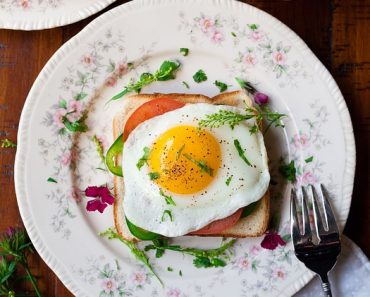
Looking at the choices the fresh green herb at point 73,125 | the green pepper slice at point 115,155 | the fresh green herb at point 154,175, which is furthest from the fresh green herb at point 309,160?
the fresh green herb at point 73,125

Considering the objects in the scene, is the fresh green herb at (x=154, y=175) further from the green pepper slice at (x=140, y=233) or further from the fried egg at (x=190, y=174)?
the green pepper slice at (x=140, y=233)

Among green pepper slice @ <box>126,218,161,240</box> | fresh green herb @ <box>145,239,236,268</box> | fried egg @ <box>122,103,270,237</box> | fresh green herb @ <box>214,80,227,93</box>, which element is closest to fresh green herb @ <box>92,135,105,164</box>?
fried egg @ <box>122,103,270,237</box>

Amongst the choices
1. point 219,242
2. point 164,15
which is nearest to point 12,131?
point 164,15

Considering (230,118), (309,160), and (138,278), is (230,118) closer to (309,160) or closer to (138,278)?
(309,160)

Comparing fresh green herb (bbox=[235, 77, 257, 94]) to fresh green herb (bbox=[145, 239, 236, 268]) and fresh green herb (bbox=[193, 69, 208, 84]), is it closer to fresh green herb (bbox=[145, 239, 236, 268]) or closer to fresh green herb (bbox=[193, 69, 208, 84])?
fresh green herb (bbox=[193, 69, 208, 84])

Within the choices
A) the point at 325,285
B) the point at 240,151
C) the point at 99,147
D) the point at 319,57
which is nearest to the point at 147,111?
the point at 99,147
